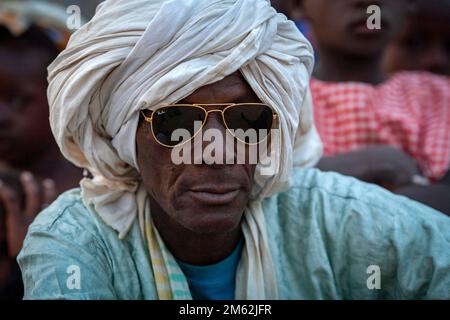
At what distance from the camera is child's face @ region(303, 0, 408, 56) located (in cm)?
435

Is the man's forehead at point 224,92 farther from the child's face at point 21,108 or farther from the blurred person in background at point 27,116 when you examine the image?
the child's face at point 21,108

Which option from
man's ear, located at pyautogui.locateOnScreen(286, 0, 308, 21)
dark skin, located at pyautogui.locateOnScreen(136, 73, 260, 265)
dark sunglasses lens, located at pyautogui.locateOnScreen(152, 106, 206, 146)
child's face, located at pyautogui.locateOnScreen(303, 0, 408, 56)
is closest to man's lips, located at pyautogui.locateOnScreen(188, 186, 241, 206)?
dark skin, located at pyautogui.locateOnScreen(136, 73, 260, 265)

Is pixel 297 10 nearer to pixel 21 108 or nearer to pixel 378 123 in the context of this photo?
pixel 378 123

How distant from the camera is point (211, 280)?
2.79m

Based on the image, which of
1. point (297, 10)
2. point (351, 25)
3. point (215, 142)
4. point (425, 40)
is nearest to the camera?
point (215, 142)

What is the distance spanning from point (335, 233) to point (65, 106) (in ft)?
3.17

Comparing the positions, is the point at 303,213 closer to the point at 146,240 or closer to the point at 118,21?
the point at 146,240

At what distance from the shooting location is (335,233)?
2.80m

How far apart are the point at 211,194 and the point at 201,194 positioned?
0.03 meters

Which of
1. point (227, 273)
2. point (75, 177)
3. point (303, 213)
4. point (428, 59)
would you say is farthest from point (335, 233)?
point (428, 59)

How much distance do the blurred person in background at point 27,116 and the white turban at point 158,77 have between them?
5.21 ft

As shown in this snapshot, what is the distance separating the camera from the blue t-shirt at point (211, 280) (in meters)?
2.78

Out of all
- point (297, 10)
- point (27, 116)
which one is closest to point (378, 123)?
point (297, 10)

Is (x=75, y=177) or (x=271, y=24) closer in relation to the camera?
(x=271, y=24)
